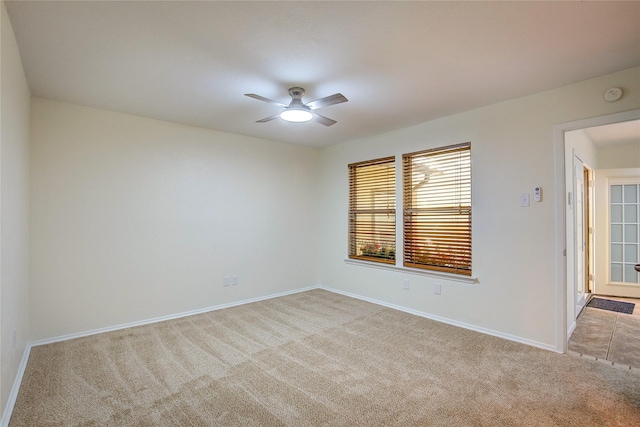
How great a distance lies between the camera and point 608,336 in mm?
3262

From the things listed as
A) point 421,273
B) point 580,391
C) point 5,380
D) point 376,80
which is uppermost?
point 376,80

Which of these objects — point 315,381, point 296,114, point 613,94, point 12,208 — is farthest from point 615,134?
point 12,208

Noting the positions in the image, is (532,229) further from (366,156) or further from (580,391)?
(366,156)

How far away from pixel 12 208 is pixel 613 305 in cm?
701

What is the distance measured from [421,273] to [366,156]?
6.26 feet

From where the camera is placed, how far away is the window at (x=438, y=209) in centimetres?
357

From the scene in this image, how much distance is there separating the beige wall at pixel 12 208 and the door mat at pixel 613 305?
6.46m

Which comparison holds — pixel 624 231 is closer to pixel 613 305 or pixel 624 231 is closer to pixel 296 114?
pixel 613 305

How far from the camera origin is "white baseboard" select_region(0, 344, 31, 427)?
6.14 feet

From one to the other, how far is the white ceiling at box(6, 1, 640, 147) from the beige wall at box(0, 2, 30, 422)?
20 cm

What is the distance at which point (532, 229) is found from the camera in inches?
119

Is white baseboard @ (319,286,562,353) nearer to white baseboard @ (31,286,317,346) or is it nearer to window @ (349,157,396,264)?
window @ (349,157,396,264)

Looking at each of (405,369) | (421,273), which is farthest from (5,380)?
(421,273)

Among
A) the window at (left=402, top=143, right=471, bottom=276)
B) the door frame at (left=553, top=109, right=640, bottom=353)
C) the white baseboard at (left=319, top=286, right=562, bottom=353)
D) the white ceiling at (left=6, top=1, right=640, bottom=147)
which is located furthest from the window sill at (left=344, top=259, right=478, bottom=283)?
the white ceiling at (left=6, top=1, right=640, bottom=147)
